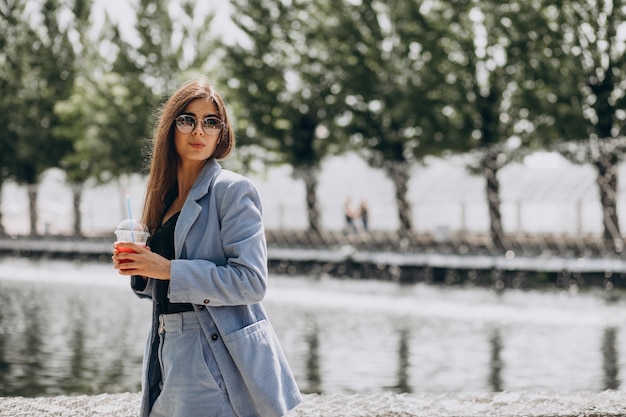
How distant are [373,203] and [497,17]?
52.2ft

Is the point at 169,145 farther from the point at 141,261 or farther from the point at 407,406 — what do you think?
the point at 407,406

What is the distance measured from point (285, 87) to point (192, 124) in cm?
3563

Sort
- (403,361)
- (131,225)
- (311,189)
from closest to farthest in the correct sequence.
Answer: (131,225) → (403,361) → (311,189)

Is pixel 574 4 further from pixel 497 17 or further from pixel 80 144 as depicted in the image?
pixel 80 144

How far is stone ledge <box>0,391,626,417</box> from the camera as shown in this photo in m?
4.24

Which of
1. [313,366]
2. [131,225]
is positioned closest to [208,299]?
[131,225]

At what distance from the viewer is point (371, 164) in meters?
36.3

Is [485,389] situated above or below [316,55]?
below

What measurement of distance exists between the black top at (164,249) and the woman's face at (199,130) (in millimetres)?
192

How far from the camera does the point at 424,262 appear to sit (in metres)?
27.6

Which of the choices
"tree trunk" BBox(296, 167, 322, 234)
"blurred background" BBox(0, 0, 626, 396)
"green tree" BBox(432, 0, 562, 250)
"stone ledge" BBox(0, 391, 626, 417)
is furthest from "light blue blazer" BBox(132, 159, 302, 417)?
"tree trunk" BBox(296, 167, 322, 234)

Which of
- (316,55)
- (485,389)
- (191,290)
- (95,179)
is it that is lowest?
(485,389)

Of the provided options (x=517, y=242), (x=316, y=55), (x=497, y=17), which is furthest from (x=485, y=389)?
(x=316, y=55)

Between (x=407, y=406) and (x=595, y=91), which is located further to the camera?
(x=595, y=91)
